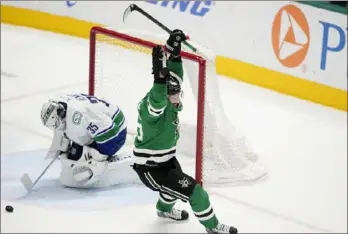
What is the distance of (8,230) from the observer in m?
3.59

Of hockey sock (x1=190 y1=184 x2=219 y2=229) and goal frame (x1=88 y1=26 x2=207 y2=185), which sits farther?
goal frame (x1=88 y1=26 x2=207 y2=185)

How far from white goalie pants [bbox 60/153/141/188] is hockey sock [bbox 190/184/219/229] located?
58 centimetres

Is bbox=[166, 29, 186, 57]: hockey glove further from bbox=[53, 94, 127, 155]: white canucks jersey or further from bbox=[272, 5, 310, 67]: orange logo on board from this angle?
bbox=[272, 5, 310, 67]: orange logo on board

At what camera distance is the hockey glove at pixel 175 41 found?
3.15 metres

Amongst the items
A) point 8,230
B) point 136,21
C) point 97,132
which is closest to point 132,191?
point 97,132

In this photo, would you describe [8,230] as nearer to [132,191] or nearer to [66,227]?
[66,227]

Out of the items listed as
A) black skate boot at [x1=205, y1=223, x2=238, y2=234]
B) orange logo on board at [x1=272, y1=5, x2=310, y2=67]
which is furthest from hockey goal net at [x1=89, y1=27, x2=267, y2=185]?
orange logo on board at [x1=272, y1=5, x2=310, y2=67]

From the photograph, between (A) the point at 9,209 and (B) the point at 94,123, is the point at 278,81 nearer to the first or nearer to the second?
(B) the point at 94,123

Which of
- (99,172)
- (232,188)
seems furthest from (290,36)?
(99,172)

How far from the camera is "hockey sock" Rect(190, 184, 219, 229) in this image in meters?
3.48

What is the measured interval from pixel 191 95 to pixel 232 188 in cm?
70

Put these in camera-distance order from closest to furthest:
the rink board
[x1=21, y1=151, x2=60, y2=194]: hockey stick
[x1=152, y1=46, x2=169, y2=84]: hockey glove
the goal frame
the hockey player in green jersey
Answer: [x1=152, y1=46, x2=169, y2=84]: hockey glove, the hockey player in green jersey, the goal frame, [x1=21, y1=151, x2=60, y2=194]: hockey stick, the rink board

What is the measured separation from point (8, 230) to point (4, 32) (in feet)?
12.2

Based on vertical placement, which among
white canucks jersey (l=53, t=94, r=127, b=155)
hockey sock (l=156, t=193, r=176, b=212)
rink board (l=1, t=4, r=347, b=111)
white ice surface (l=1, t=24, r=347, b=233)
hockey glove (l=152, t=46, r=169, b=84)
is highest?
hockey glove (l=152, t=46, r=169, b=84)
